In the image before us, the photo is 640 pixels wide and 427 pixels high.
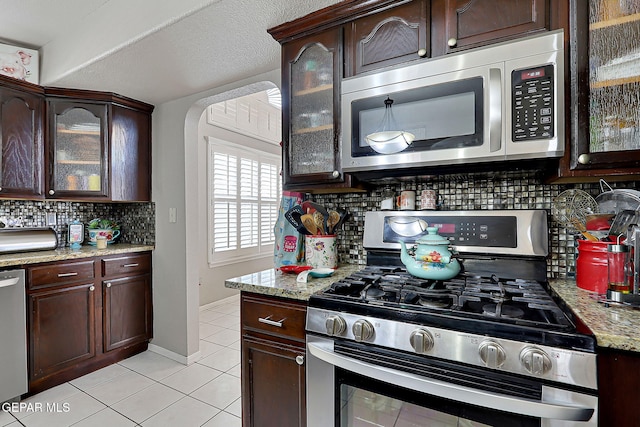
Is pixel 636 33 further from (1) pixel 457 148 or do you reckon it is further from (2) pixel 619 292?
(2) pixel 619 292

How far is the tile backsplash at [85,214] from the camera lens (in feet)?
8.32

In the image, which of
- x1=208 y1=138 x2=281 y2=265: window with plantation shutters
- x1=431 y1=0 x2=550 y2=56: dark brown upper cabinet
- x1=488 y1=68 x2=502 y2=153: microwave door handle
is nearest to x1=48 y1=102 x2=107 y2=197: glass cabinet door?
x1=208 y1=138 x2=281 y2=265: window with plantation shutters

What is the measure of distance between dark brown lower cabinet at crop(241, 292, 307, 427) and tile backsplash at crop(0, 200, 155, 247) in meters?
1.91

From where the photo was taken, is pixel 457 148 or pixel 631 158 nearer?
pixel 631 158

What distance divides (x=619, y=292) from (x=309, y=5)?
1705mm

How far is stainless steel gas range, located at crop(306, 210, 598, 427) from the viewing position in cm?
82

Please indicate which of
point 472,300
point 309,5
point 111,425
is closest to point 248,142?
point 309,5

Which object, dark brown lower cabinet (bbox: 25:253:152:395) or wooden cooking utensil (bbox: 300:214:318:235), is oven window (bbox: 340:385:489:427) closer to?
wooden cooking utensil (bbox: 300:214:318:235)

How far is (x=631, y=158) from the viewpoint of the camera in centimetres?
105

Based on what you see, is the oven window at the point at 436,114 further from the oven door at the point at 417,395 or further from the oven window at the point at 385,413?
the oven window at the point at 385,413

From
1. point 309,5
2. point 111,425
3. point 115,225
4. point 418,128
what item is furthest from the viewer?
point 115,225

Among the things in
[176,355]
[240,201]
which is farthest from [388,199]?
[240,201]

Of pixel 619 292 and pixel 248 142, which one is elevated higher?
pixel 248 142

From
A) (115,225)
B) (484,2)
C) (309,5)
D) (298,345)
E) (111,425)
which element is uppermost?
(309,5)
